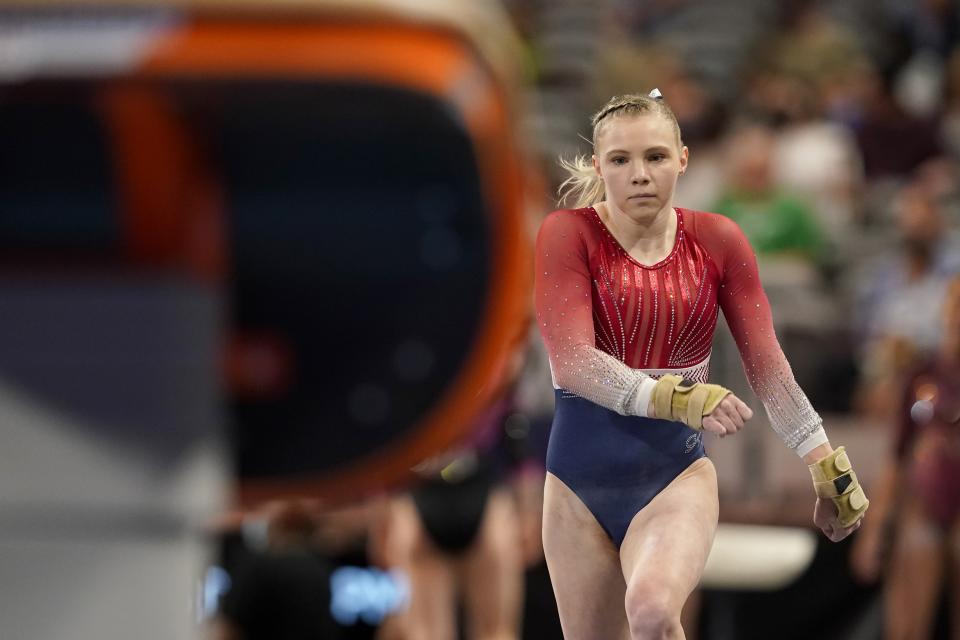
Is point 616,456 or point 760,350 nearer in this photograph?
point 760,350

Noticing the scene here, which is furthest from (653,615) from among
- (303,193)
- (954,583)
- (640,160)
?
(954,583)

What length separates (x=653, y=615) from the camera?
4.83 feet

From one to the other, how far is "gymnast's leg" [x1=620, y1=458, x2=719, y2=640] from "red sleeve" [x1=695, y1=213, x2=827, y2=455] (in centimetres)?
13

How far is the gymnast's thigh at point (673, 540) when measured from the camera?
4.88 ft

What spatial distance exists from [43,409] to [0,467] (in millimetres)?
40

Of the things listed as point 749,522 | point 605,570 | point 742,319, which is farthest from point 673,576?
point 749,522

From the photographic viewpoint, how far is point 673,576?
1.49 meters

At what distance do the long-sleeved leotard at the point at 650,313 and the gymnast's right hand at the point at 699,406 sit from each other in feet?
0.15

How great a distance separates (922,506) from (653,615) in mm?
2641

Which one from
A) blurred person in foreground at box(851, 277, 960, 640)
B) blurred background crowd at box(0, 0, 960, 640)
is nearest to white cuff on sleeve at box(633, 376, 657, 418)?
blurred background crowd at box(0, 0, 960, 640)

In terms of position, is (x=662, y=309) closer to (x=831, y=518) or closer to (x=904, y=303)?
(x=831, y=518)

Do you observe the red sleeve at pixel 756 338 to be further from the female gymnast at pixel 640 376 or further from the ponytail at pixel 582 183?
the ponytail at pixel 582 183

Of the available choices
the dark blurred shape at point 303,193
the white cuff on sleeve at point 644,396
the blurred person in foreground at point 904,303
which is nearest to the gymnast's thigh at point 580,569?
the white cuff on sleeve at point 644,396

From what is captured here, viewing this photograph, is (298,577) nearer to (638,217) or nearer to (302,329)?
(638,217)
